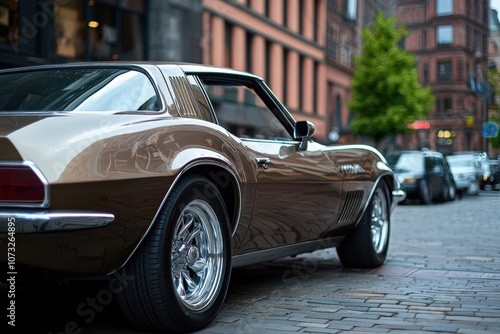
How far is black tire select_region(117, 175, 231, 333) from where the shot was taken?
12.5ft

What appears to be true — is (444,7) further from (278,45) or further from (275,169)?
(275,169)

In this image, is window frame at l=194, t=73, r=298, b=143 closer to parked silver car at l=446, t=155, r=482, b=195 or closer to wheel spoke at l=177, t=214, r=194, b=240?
wheel spoke at l=177, t=214, r=194, b=240

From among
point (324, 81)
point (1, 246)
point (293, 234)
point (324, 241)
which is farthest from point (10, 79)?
point (324, 81)

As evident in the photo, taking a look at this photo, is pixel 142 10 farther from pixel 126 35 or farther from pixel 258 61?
pixel 258 61

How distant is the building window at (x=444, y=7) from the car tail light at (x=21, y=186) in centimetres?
9185

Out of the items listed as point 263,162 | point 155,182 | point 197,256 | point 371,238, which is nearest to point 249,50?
point 371,238

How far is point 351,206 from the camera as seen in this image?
20.9 feet

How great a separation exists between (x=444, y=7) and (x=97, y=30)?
75.6 m

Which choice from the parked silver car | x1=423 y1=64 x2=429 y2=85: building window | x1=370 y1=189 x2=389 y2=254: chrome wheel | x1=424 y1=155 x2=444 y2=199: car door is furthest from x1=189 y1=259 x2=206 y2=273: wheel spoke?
x1=423 y1=64 x2=429 y2=85: building window

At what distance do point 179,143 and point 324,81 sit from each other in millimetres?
42109

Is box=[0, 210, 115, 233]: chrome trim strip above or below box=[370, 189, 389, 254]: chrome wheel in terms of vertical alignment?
above

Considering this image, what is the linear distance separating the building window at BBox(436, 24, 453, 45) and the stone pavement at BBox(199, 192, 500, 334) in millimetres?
85904

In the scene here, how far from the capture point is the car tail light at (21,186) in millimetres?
3357

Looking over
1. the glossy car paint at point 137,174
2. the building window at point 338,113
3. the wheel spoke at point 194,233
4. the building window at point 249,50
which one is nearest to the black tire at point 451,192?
the building window at point 249,50
